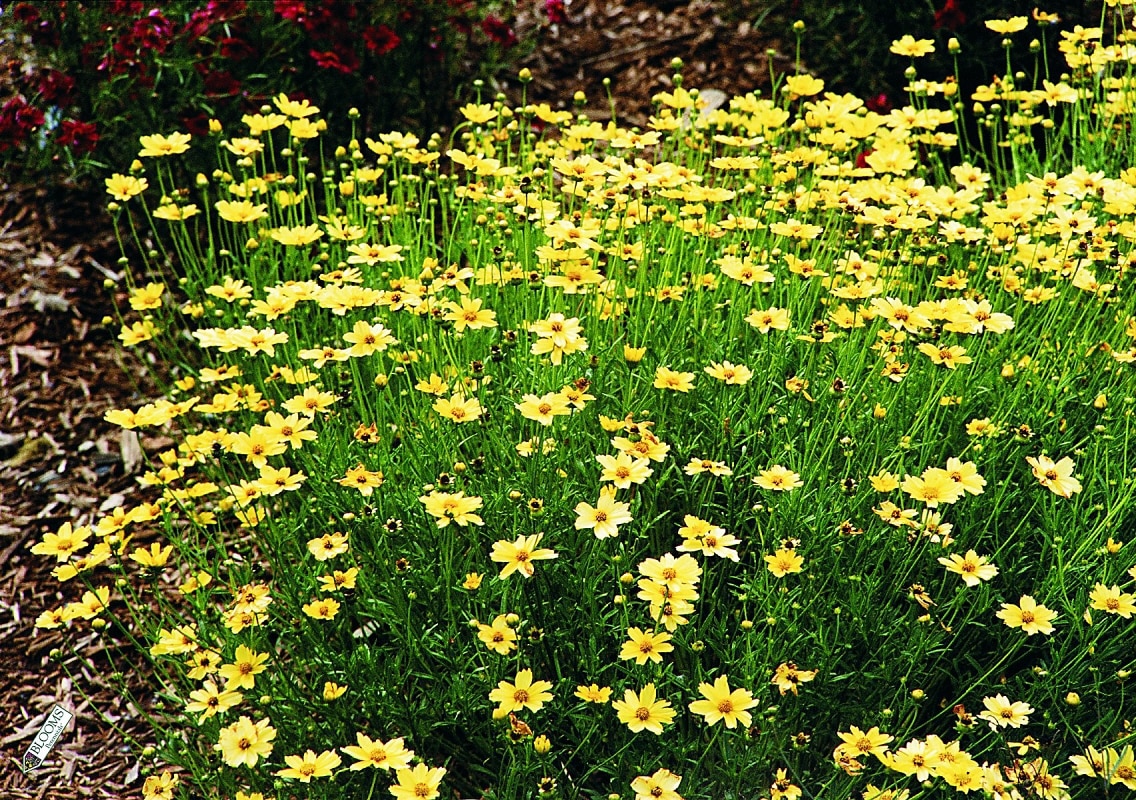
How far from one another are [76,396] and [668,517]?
2.54 metres

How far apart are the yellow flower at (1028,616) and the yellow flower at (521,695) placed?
3.16 ft

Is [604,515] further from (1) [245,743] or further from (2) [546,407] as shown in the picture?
(1) [245,743]

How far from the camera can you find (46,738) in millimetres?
3088

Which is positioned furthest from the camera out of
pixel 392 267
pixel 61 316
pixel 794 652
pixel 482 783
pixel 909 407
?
pixel 61 316

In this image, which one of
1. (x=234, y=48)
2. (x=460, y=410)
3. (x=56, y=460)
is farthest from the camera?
(x=234, y=48)

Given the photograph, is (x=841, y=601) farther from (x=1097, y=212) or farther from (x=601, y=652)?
(x=1097, y=212)

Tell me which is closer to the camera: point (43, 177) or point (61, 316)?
point (61, 316)

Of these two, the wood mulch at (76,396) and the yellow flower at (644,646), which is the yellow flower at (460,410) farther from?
the wood mulch at (76,396)

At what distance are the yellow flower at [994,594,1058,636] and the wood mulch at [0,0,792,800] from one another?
1.93 m

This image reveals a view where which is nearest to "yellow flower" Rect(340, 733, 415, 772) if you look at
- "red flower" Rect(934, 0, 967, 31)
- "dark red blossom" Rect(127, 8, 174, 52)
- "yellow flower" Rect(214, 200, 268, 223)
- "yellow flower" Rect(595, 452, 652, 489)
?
"yellow flower" Rect(595, 452, 652, 489)

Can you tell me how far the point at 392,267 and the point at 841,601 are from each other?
183cm


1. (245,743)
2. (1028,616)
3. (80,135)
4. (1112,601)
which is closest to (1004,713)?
(1028,616)

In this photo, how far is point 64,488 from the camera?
396 centimetres

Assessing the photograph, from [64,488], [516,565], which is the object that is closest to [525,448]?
[516,565]
